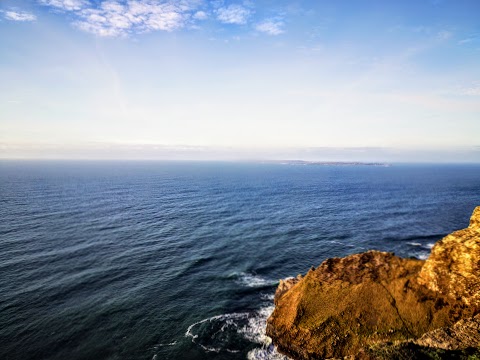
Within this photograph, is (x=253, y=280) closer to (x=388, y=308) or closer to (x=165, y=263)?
(x=165, y=263)

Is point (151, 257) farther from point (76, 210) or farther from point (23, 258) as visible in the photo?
point (76, 210)

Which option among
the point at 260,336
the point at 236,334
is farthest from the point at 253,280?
the point at 260,336

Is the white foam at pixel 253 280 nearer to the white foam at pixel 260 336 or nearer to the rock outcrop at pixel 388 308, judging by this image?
the white foam at pixel 260 336

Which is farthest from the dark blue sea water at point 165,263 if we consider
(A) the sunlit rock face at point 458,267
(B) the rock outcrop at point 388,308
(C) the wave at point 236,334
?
(A) the sunlit rock face at point 458,267

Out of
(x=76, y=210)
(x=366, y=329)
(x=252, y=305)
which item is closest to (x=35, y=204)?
(x=76, y=210)

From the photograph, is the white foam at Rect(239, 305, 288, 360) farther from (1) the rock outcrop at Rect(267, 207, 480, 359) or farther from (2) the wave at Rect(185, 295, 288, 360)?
(1) the rock outcrop at Rect(267, 207, 480, 359)

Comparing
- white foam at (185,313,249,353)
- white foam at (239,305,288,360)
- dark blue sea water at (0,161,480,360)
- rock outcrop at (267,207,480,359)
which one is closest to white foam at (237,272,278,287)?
dark blue sea water at (0,161,480,360)
